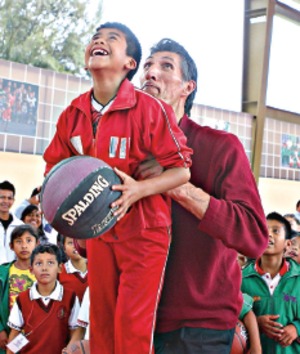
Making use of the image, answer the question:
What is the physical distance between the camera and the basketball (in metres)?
2.90

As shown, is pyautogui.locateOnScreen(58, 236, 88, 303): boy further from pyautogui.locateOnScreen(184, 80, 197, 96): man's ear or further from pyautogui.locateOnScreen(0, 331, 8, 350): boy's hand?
pyautogui.locateOnScreen(184, 80, 197, 96): man's ear

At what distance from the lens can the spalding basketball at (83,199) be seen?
1.60 metres

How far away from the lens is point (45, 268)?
3.88 metres

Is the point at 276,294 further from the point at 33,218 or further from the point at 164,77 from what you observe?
the point at 33,218

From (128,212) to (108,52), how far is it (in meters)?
0.46

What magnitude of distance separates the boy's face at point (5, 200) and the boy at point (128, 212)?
350cm

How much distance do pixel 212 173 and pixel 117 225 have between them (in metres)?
0.36

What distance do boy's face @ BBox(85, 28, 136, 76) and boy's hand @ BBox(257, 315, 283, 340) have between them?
6.49 ft

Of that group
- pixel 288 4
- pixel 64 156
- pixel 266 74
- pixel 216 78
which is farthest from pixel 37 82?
pixel 64 156

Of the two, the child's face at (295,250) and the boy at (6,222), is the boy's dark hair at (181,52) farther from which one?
the boy at (6,222)

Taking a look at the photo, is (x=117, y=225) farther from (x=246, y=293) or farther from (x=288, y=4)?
(x=288, y=4)

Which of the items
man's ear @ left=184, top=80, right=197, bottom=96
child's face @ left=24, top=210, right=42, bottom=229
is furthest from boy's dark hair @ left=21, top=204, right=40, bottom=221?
man's ear @ left=184, top=80, right=197, bottom=96

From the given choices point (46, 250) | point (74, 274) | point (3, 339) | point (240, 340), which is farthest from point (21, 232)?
point (240, 340)

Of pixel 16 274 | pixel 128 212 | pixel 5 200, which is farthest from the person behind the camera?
pixel 5 200
